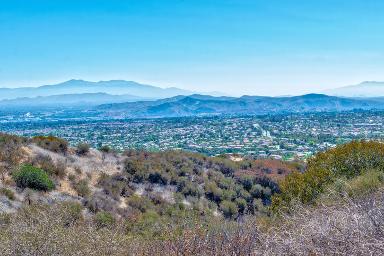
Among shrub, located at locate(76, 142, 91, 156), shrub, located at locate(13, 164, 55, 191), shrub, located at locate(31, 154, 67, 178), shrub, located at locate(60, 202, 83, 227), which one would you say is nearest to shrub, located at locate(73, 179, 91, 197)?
shrub, located at locate(31, 154, 67, 178)

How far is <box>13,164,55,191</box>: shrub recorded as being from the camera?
1893cm

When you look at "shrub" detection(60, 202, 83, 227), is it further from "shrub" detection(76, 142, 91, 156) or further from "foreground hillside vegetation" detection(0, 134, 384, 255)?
"shrub" detection(76, 142, 91, 156)

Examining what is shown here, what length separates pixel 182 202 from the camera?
942 inches

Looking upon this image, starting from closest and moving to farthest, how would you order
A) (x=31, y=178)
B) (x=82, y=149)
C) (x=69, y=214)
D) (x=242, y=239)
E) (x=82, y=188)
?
1. (x=242, y=239)
2. (x=69, y=214)
3. (x=31, y=178)
4. (x=82, y=188)
5. (x=82, y=149)

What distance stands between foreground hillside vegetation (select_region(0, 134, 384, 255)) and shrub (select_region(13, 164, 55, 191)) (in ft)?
0.16

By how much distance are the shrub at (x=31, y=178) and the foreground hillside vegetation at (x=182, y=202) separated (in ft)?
0.16

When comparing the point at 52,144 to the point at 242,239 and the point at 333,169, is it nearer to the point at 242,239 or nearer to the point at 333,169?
the point at 333,169

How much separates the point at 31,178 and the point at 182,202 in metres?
7.89

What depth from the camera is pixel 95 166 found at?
25703 millimetres

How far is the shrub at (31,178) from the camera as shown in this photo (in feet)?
62.1

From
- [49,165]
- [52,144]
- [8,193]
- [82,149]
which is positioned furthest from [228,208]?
[8,193]

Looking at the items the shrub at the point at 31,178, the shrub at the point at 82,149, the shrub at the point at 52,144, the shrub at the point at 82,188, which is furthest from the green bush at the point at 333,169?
the shrub at the point at 52,144

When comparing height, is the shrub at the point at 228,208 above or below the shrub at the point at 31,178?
below

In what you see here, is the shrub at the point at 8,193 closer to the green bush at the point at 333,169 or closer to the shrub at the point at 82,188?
the shrub at the point at 82,188
